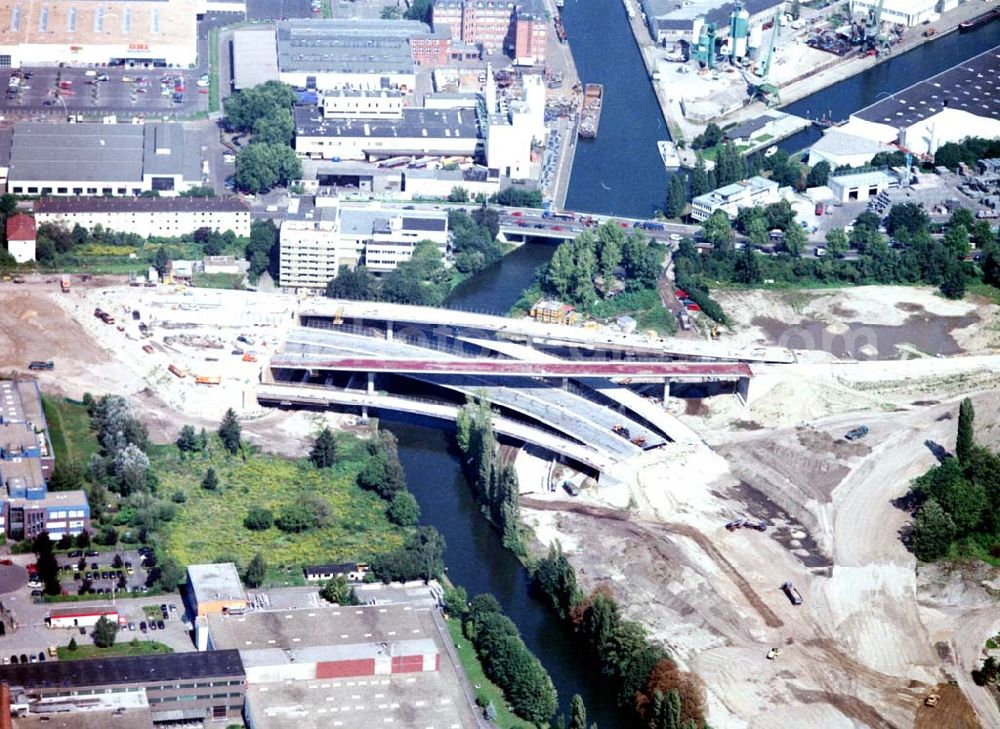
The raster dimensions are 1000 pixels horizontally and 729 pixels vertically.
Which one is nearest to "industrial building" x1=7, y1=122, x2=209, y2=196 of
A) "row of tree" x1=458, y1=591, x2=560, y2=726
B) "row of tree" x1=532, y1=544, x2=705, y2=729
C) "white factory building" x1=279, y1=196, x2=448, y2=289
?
"white factory building" x1=279, y1=196, x2=448, y2=289

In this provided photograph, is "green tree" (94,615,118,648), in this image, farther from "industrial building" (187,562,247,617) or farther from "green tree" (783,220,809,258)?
"green tree" (783,220,809,258)

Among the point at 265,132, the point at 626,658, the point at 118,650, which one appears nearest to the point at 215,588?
the point at 118,650

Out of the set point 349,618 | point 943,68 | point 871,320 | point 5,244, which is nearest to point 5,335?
point 5,244

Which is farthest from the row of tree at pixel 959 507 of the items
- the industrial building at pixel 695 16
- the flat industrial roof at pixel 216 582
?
the industrial building at pixel 695 16

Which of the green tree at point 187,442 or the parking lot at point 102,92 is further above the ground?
the parking lot at point 102,92

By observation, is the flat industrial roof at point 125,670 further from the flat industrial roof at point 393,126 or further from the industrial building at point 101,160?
the flat industrial roof at point 393,126

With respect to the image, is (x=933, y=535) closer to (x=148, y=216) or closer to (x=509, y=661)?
(x=509, y=661)

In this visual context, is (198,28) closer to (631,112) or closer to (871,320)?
(631,112)
